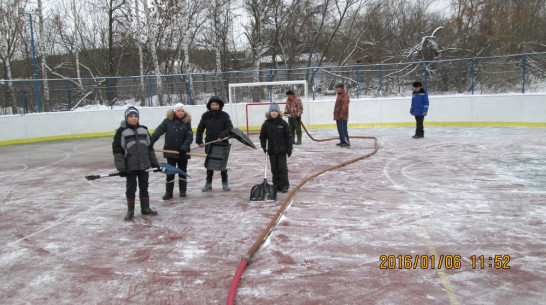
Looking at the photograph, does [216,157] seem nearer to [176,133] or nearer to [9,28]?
[176,133]

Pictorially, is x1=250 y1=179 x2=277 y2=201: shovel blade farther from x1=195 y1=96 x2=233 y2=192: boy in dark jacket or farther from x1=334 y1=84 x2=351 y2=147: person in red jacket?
x1=334 y1=84 x2=351 y2=147: person in red jacket

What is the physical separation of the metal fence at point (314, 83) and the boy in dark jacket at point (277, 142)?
11.4m

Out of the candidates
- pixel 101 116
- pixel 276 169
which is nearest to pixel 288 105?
pixel 276 169

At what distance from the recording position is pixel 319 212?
547 centimetres

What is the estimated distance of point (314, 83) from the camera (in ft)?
61.5

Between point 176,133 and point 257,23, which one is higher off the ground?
point 257,23

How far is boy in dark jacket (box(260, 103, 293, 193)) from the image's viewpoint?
258 inches

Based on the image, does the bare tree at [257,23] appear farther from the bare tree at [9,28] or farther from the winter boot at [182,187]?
the winter boot at [182,187]

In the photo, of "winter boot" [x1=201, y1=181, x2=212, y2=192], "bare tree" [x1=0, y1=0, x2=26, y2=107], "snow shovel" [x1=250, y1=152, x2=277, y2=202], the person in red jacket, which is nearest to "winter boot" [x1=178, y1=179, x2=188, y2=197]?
"winter boot" [x1=201, y1=181, x2=212, y2=192]

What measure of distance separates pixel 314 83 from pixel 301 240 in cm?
1490

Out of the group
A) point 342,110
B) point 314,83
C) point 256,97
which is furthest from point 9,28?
point 342,110

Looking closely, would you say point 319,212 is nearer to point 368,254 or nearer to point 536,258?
point 368,254

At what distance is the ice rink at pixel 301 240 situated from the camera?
339 centimetres

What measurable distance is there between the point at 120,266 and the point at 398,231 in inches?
114
